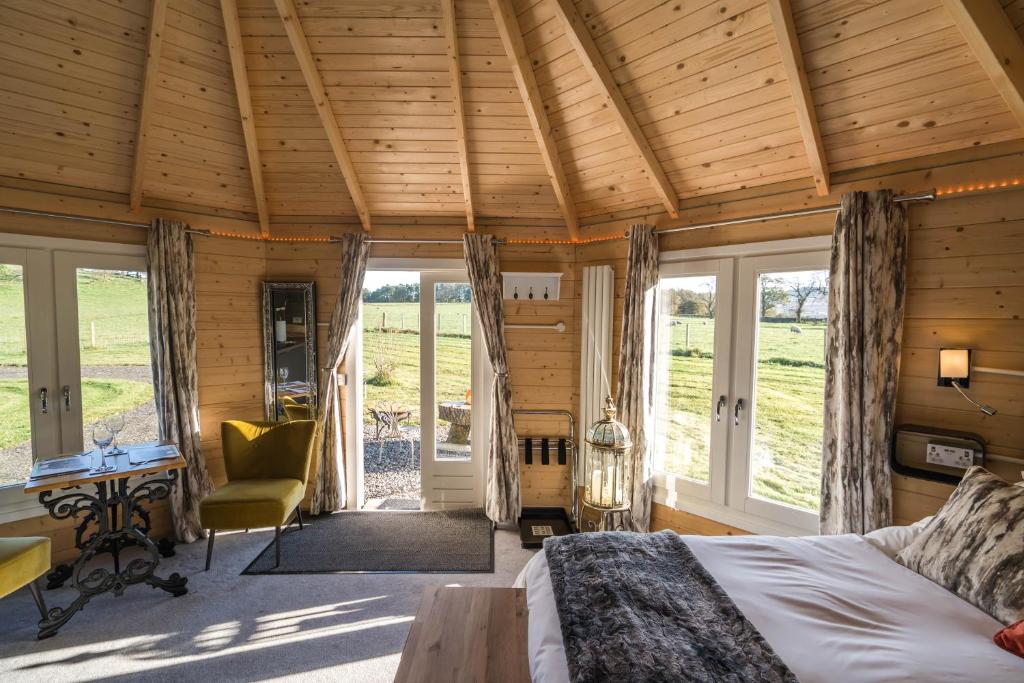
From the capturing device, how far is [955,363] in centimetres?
255

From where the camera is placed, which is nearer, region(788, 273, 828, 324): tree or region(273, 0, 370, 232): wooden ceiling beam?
region(273, 0, 370, 232): wooden ceiling beam

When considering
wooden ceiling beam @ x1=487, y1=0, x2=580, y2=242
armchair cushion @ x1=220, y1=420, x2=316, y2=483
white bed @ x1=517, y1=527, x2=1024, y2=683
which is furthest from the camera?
armchair cushion @ x1=220, y1=420, x2=316, y2=483

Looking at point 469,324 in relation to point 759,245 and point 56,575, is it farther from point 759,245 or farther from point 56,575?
point 56,575

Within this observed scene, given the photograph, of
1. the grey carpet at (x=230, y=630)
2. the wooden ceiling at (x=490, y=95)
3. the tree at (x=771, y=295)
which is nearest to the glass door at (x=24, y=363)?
the wooden ceiling at (x=490, y=95)

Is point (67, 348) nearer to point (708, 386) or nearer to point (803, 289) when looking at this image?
point (708, 386)

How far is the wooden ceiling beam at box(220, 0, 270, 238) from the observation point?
309cm

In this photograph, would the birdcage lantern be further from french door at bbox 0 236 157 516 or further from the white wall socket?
french door at bbox 0 236 157 516

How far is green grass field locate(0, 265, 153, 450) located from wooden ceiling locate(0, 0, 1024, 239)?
2.41ft

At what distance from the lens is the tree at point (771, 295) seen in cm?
340

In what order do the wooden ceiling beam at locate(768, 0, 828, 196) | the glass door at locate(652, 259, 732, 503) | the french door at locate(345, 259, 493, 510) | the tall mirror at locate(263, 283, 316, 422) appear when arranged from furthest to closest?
the french door at locate(345, 259, 493, 510) → the tall mirror at locate(263, 283, 316, 422) → the glass door at locate(652, 259, 732, 503) → the wooden ceiling beam at locate(768, 0, 828, 196)

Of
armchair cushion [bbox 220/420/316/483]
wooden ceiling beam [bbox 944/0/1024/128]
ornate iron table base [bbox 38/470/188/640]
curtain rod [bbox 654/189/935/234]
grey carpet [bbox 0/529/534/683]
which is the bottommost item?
grey carpet [bbox 0/529/534/683]

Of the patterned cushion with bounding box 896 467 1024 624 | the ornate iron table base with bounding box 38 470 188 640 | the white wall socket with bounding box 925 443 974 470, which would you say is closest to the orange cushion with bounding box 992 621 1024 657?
the patterned cushion with bounding box 896 467 1024 624

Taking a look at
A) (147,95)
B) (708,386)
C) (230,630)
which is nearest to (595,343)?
(708,386)

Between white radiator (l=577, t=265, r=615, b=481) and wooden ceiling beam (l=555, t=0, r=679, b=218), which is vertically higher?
wooden ceiling beam (l=555, t=0, r=679, b=218)
